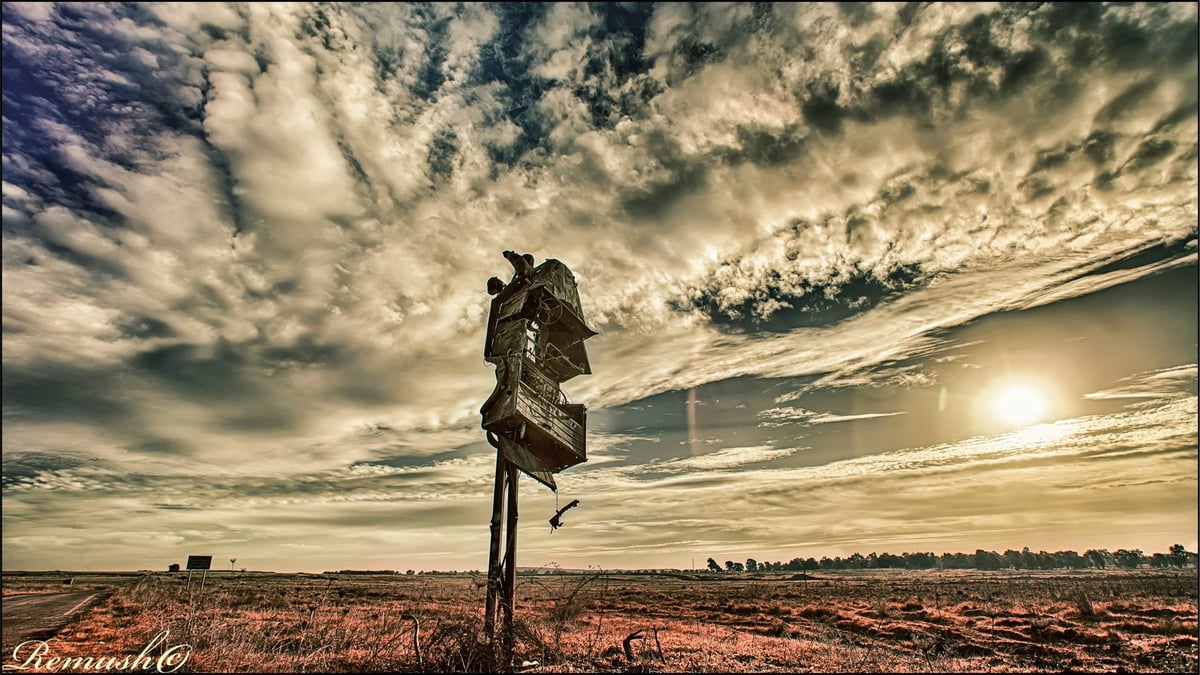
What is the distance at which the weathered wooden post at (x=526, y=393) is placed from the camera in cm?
1112

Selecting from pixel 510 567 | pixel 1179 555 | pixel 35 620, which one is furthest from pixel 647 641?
pixel 1179 555

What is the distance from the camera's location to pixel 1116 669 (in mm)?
13648

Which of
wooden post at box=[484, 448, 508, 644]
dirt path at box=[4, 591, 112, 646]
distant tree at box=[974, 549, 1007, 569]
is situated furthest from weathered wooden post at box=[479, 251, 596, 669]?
distant tree at box=[974, 549, 1007, 569]

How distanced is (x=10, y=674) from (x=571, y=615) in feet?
33.3

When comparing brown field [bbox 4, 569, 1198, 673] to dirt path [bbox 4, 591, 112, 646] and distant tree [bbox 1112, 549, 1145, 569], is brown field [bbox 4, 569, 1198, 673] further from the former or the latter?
distant tree [bbox 1112, 549, 1145, 569]

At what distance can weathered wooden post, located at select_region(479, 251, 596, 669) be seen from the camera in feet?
36.5

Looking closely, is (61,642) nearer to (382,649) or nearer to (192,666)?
(192,666)

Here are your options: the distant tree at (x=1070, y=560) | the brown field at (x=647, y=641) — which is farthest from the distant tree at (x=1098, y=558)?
the brown field at (x=647, y=641)

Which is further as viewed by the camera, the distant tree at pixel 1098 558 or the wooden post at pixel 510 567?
the distant tree at pixel 1098 558

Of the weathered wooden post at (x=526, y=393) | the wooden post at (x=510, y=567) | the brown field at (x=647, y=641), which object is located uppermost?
the weathered wooden post at (x=526, y=393)

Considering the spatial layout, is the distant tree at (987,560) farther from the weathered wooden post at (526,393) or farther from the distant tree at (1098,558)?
the weathered wooden post at (526,393)

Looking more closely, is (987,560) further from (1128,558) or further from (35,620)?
(35,620)

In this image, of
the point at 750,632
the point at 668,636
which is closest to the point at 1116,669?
the point at 750,632

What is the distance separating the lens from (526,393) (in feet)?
39.4
